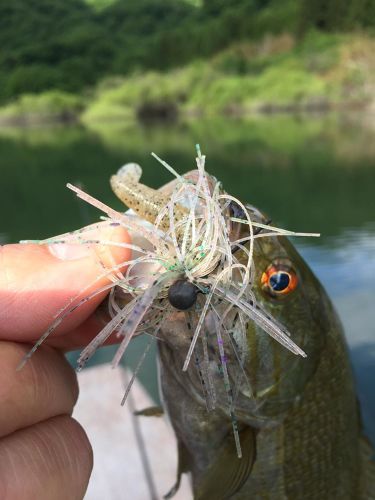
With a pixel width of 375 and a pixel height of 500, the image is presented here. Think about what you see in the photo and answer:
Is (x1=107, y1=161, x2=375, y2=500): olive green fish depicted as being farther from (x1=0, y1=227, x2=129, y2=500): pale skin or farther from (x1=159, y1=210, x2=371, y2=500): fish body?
(x1=0, y1=227, x2=129, y2=500): pale skin

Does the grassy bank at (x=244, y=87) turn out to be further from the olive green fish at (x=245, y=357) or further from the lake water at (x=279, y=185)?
the olive green fish at (x=245, y=357)

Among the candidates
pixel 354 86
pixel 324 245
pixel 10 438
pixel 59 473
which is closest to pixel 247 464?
pixel 59 473

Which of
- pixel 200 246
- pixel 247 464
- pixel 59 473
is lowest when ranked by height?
pixel 247 464

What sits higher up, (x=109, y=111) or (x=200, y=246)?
(x=109, y=111)

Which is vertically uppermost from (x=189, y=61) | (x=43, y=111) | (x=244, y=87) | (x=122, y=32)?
(x=122, y=32)

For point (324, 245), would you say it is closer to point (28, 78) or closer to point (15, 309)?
point (15, 309)

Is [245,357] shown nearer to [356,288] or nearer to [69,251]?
[69,251]

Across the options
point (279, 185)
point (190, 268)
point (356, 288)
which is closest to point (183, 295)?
point (190, 268)
